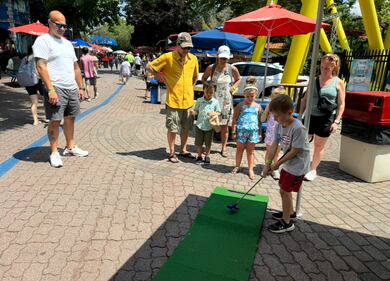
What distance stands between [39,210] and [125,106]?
8.10 m

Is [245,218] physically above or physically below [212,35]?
below

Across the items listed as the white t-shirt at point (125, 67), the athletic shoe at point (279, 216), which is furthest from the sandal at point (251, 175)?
the white t-shirt at point (125, 67)

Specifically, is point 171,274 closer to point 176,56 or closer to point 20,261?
point 20,261

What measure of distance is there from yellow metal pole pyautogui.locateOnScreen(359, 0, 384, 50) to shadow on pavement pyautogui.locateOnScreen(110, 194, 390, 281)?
864cm

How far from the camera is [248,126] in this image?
4.72 m

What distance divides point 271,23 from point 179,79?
2.93 m

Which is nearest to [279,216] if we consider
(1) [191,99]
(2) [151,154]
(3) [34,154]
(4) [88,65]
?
(1) [191,99]

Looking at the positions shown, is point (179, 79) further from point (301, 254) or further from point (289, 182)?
point (301, 254)

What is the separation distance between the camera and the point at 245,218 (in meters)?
3.56

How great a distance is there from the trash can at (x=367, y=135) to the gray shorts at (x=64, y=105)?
13.7 ft

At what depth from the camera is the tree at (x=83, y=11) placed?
25.5ft

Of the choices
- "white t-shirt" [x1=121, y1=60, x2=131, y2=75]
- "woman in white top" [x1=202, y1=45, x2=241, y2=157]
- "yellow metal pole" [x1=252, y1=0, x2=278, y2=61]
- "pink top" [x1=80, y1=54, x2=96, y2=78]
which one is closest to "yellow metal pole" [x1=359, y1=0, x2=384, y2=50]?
"yellow metal pole" [x1=252, y1=0, x2=278, y2=61]

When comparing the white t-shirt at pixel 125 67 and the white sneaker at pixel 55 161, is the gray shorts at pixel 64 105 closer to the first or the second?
the white sneaker at pixel 55 161

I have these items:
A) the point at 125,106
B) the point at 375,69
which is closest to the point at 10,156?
the point at 125,106
